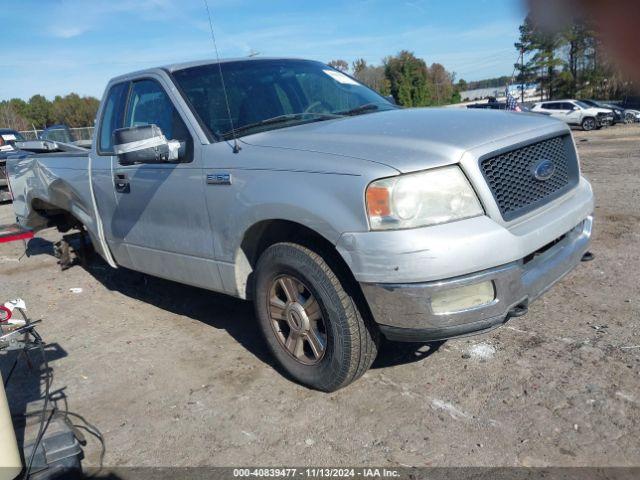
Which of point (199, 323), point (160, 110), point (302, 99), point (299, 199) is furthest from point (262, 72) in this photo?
point (199, 323)

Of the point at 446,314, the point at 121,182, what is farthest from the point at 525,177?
the point at 121,182

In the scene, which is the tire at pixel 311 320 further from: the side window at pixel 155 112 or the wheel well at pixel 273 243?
the side window at pixel 155 112

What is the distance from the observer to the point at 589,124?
1066 inches

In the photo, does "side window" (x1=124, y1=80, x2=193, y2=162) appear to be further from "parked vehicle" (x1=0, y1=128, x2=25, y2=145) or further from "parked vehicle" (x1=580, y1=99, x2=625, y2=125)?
"parked vehicle" (x1=580, y1=99, x2=625, y2=125)

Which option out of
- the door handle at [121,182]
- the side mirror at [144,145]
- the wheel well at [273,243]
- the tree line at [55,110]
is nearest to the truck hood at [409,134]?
the wheel well at [273,243]

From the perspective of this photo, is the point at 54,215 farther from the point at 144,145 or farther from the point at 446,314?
the point at 446,314

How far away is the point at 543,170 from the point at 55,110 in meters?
75.1

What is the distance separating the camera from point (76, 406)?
139 inches

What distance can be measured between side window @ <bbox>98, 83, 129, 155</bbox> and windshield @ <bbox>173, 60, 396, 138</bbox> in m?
0.82

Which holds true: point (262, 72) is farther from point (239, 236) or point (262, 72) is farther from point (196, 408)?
point (196, 408)

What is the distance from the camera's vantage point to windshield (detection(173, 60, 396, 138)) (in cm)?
383

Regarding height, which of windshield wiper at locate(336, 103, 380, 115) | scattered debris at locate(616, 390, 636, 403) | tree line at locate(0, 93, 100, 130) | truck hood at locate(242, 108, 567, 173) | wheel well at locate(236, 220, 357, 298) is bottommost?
scattered debris at locate(616, 390, 636, 403)

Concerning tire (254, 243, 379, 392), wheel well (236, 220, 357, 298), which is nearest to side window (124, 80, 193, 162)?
wheel well (236, 220, 357, 298)

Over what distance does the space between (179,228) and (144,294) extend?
2.03 m
